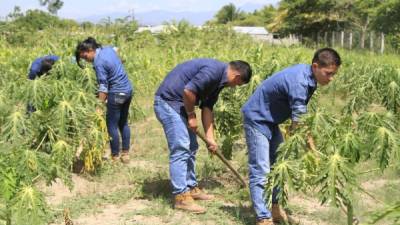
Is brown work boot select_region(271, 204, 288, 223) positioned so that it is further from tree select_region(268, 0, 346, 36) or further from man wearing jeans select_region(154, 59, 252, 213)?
tree select_region(268, 0, 346, 36)

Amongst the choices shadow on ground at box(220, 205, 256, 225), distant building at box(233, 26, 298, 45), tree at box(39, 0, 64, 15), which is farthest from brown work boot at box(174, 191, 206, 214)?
tree at box(39, 0, 64, 15)

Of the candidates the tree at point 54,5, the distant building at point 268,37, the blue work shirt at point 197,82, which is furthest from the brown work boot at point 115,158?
the tree at point 54,5

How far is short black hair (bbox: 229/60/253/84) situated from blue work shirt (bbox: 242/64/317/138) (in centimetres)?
17

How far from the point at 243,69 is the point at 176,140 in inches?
33.8

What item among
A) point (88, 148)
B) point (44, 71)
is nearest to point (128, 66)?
point (44, 71)

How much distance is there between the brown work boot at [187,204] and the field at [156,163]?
77 mm

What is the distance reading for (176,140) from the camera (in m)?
4.35

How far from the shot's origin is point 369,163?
590 centimetres

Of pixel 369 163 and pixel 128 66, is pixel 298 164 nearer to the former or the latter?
pixel 369 163

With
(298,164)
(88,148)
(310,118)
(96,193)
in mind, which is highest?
(310,118)

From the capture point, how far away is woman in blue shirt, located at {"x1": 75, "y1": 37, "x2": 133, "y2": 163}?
5.37 meters

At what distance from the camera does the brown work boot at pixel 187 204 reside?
4398 millimetres

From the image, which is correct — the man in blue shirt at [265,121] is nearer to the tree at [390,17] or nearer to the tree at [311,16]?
the tree at [390,17]

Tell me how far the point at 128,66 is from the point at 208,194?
14.0 feet
